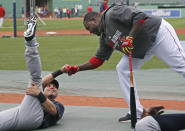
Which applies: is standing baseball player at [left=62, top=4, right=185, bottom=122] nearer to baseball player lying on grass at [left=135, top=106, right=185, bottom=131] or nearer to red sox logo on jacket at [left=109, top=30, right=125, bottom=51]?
red sox logo on jacket at [left=109, top=30, right=125, bottom=51]

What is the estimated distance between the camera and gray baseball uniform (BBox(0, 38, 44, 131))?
234 inches

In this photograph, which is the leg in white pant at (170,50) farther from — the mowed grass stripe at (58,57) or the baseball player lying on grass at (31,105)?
the mowed grass stripe at (58,57)

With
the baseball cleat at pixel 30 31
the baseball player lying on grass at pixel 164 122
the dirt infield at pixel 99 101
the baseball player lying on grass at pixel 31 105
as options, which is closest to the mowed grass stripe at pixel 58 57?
the dirt infield at pixel 99 101

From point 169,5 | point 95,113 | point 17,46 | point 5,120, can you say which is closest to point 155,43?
point 95,113

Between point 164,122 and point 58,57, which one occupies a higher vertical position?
point 164,122

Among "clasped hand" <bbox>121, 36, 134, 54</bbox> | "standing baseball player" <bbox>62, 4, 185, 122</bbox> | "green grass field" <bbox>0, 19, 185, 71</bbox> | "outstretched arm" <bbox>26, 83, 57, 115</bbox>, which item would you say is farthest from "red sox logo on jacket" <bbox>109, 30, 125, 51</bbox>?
"green grass field" <bbox>0, 19, 185, 71</bbox>

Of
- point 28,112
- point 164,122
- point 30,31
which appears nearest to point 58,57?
point 28,112

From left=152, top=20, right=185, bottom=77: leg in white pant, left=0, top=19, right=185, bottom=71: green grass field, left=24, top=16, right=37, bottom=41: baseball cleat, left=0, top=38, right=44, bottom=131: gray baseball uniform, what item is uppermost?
left=24, top=16, right=37, bottom=41: baseball cleat

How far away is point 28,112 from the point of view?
603 centimetres

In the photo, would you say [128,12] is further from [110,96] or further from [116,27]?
[110,96]

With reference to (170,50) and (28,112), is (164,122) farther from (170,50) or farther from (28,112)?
(28,112)

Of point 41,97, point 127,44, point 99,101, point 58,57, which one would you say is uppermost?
point 127,44

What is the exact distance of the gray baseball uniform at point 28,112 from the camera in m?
5.94

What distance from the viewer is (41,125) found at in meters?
6.25
